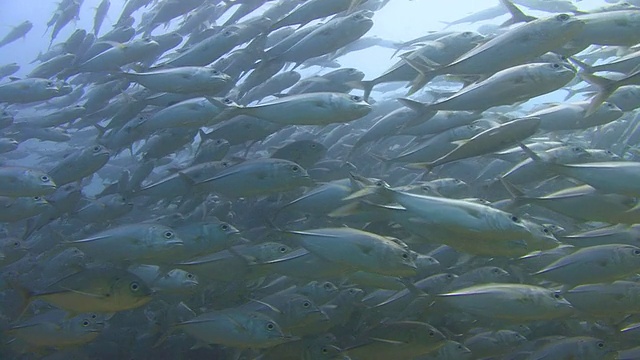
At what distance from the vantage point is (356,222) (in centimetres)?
389

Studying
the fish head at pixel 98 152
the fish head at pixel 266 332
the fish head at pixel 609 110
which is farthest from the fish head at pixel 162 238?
the fish head at pixel 609 110

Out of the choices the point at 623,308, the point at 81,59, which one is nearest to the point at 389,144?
the point at 623,308

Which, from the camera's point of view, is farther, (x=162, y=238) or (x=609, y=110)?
(x=609, y=110)

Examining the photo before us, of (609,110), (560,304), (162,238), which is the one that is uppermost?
(609,110)

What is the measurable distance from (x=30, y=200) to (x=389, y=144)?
178 inches

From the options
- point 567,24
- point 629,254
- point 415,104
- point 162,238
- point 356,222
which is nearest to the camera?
point 567,24

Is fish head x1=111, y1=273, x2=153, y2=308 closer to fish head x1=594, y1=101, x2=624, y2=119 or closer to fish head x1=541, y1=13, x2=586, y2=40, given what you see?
fish head x1=541, y1=13, x2=586, y2=40

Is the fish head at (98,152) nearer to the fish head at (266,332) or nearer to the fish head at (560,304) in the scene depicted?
the fish head at (266,332)

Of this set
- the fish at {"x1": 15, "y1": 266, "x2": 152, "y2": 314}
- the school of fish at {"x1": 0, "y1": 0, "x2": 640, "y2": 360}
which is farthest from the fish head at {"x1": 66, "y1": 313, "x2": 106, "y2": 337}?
the fish at {"x1": 15, "y1": 266, "x2": 152, "y2": 314}

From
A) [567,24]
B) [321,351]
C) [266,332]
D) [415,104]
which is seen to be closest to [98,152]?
[266,332]

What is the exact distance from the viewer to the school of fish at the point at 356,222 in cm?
298

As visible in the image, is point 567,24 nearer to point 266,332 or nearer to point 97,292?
point 266,332

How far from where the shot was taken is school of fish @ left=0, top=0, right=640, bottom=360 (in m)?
2.98

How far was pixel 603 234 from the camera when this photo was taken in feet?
11.1
